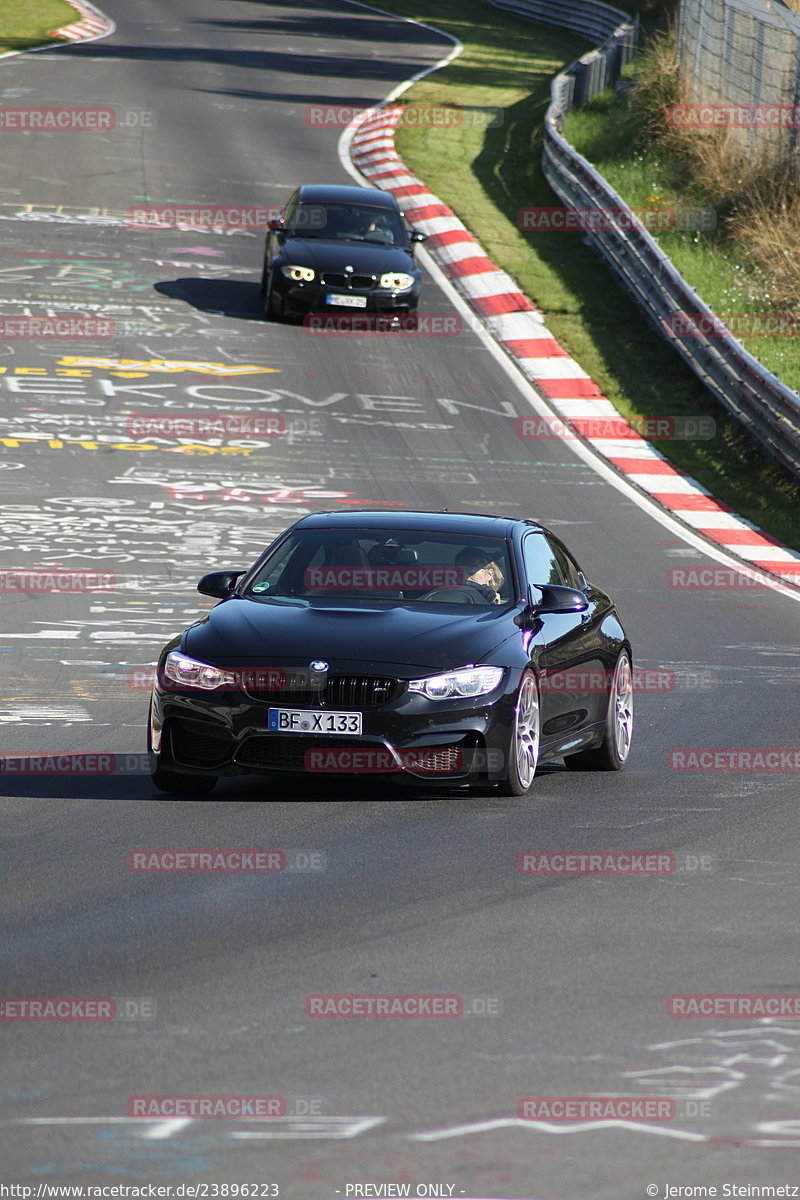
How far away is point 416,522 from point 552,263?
20.9 m

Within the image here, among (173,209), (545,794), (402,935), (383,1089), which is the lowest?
(173,209)

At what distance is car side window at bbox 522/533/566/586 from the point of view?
10.3 metres

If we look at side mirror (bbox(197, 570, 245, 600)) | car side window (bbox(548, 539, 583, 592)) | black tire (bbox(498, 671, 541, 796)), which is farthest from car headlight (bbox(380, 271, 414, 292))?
black tire (bbox(498, 671, 541, 796))

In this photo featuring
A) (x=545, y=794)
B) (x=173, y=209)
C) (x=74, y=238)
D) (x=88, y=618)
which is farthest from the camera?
Result: (x=173, y=209)

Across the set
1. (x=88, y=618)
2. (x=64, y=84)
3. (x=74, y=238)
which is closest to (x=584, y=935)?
A: (x=88, y=618)

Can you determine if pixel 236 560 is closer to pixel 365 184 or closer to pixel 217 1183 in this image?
pixel 217 1183

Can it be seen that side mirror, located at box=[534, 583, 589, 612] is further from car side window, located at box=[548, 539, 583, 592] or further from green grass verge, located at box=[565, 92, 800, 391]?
green grass verge, located at box=[565, 92, 800, 391]

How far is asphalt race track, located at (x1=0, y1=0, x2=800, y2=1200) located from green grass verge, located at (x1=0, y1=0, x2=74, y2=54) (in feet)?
110

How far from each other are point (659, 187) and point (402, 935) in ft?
89.4

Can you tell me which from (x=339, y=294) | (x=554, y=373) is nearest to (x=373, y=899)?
(x=554, y=373)

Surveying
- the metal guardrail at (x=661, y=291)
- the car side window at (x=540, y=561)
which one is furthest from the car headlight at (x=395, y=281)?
the car side window at (x=540, y=561)

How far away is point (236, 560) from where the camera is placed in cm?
1706

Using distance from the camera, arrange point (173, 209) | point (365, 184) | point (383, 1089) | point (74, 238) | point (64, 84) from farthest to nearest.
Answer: point (64, 84), point (365, 184), point (173, 209), point (74, 238), point (383, 1089)

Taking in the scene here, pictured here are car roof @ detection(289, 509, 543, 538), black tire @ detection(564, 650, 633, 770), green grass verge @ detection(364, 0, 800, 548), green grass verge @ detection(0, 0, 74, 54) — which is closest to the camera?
car roof @ detection(289, 509, 543, 538)
